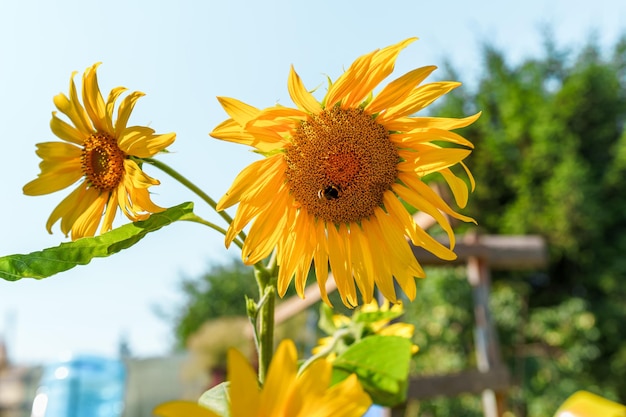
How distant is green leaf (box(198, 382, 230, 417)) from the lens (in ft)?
1.20

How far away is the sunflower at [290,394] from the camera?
10.4 inches

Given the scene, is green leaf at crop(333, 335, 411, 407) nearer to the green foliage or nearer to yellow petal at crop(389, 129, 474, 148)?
yellow petal at crop(389, 129, 474, 148)

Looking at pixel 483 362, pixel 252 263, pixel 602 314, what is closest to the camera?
pixel 252 263

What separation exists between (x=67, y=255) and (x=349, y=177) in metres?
0.21

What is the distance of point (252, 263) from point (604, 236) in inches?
347

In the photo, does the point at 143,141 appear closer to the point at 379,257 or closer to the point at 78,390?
the point at 379,257

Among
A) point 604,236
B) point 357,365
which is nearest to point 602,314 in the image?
point 604,236

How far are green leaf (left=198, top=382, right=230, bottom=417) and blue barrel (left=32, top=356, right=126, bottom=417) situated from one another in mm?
3654

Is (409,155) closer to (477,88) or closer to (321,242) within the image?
(321,242)

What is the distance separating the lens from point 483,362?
145 inches

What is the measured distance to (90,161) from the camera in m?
0.47

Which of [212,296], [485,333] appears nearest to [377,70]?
[485,333]

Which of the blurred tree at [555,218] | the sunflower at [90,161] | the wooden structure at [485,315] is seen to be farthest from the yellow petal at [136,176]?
the blurred tree at [555,218]

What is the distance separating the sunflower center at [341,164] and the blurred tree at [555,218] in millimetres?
6895
